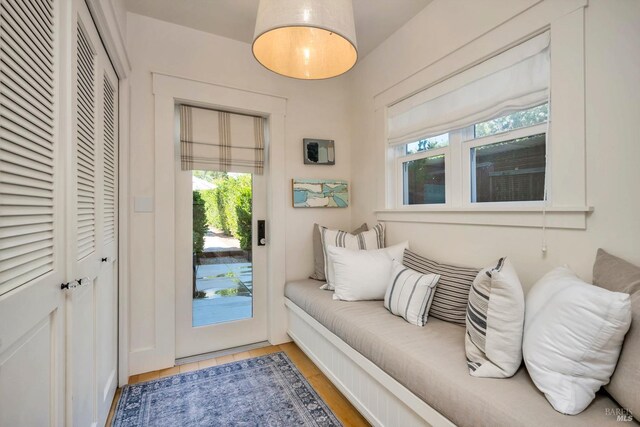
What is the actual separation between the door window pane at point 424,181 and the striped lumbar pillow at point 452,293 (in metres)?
0.59

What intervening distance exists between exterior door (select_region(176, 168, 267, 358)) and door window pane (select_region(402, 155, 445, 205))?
1274 mm

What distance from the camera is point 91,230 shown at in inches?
55.1

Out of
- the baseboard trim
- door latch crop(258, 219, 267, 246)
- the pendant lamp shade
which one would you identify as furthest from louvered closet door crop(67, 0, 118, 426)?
door latch crop(258, 219, 267, 246)

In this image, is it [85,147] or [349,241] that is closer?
[85,147]

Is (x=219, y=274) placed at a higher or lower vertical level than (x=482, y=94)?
lower

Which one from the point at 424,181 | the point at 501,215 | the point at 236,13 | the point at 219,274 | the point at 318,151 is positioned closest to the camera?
the point at 501,215

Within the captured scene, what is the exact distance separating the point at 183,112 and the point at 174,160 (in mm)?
412

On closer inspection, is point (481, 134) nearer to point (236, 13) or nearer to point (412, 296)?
point (412, 296)

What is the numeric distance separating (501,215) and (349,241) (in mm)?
1109

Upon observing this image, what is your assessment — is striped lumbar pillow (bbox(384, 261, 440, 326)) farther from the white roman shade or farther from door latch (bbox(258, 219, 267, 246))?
door latch (bbox(258, 219, 267, 246))

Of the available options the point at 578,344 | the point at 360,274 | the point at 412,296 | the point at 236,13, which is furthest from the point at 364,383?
the point at 236,13

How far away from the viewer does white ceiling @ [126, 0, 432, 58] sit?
2059 millimetres

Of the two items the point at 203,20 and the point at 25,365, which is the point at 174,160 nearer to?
the point at 203,20

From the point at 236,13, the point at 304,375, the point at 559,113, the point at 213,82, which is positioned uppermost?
the point at 236,13
